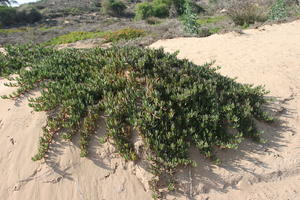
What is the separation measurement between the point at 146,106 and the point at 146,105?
0.02 metres

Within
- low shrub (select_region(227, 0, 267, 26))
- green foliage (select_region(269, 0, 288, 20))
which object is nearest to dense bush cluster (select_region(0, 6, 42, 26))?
low shrub (select_region(227, 0, 267, 26))

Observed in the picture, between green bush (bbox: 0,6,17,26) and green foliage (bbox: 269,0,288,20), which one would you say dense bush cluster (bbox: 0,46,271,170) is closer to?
green foliage (bbox: 269,0,288,20)

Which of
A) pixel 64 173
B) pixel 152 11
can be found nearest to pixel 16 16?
pixel 152 11

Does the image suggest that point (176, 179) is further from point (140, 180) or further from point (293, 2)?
point (293, 2)

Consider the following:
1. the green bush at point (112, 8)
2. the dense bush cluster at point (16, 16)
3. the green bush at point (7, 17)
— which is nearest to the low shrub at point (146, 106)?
the dense bush cluster at point (16, 16)

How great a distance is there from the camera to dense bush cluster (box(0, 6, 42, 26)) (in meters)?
32.4

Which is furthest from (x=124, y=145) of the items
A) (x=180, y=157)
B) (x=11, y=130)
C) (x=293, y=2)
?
(x=293, y=2)

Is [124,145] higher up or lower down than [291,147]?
higher up

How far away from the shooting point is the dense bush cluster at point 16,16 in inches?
1275

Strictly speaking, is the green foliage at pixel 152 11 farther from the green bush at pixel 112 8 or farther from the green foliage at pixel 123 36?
the green foliage at pixel 123 36

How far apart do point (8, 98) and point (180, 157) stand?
3.13 m

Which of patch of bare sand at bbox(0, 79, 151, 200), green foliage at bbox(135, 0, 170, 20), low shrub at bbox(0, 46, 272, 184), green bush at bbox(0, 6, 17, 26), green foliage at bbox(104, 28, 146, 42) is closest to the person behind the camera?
patch of bare sand at bbox(0, 79, 151, 200)

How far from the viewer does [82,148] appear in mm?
3082

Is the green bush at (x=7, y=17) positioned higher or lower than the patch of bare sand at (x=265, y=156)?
higher
